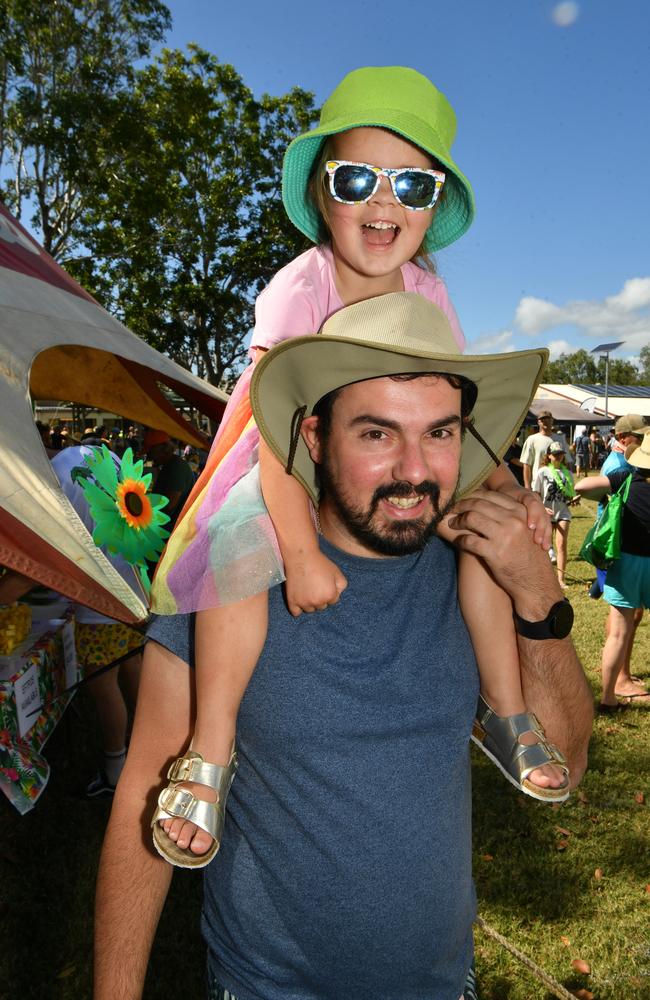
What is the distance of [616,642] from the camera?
17.2ft

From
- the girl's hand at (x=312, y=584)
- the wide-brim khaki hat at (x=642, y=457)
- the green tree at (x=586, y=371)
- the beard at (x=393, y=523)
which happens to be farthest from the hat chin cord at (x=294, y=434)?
the green tree at (x=586, y=371)

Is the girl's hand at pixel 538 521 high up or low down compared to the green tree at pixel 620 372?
down

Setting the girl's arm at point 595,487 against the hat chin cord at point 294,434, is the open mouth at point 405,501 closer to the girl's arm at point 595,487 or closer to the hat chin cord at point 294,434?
the hat chin cord at point 294,434

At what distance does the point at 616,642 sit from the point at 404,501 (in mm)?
4537

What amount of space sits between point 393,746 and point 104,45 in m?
17.0

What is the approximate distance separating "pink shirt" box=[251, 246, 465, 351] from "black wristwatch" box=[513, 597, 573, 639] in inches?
31.7

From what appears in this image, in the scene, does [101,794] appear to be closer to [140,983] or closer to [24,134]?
[140,983]

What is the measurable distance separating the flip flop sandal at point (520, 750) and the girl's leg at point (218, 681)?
22.8 inches

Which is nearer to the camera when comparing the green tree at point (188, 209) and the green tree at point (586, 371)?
the green tree at point (188, 209)

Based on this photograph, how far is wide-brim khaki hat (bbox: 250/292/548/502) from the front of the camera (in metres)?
1.34

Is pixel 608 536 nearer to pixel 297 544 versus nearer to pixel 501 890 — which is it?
pixel 501 890

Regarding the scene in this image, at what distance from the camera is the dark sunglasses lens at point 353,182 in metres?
1.95

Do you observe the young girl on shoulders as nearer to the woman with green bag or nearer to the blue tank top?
the blue tank top

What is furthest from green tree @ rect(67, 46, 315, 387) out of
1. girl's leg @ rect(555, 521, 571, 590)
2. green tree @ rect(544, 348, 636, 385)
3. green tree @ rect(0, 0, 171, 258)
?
green tree @ rect(544, 348, 636, 385)
